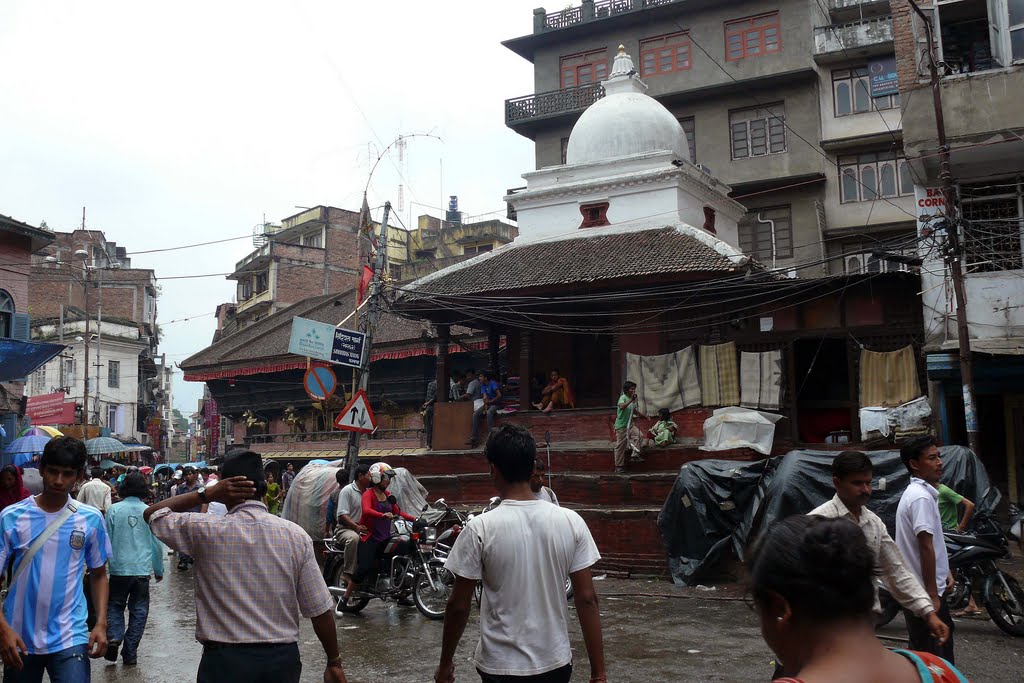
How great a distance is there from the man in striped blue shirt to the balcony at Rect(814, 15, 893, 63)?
3002 centimetres

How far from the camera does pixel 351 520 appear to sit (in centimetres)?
1204

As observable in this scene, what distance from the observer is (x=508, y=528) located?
4234 mm

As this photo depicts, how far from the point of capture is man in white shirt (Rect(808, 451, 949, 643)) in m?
4.82

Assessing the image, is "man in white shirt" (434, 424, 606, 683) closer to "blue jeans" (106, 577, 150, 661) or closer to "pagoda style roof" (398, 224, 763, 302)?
"blue jeans" (106, 577, 150, 661)

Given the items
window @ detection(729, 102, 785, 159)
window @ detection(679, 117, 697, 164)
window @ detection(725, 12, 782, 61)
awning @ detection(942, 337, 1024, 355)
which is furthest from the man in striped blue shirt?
window @ detection(725, 12, 782, 61)

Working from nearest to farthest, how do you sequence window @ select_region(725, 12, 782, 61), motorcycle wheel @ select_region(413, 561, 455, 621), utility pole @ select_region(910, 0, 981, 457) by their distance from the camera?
motorcycle wheel @ select_region(413, 561, 455, 621), utility pole @ select_region(910, 0, 981, 457), window @ select_region(725, 12, 782, 61)

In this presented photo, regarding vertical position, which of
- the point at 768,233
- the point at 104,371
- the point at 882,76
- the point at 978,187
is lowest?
the point at 978,187

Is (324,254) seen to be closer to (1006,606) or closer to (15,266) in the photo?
(15,266)

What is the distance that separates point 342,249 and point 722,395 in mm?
35953

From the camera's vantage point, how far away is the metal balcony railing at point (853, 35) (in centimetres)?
3002

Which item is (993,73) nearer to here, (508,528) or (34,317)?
(508,528)

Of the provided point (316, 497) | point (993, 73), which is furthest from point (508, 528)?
point (993, 73)

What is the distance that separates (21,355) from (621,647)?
18.1 meters

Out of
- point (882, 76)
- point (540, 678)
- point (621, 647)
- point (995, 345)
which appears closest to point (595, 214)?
point (995, 345)
